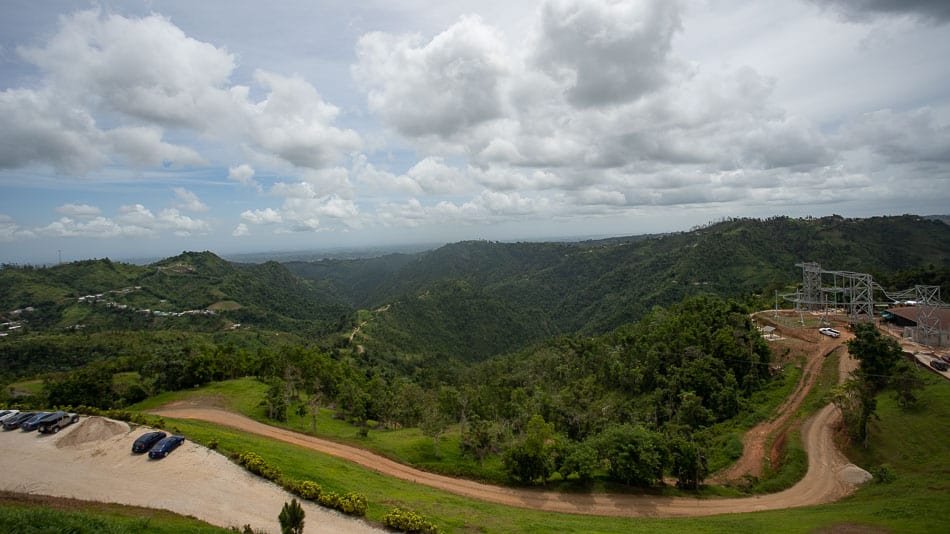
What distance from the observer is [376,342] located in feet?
439

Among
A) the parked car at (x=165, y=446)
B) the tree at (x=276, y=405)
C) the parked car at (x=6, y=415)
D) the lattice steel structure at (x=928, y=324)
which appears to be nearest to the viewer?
the parked car at (x=165, y=446)

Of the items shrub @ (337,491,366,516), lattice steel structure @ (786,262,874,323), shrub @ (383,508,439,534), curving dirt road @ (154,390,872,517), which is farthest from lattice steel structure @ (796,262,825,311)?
shrub @ (337,491,366,516)

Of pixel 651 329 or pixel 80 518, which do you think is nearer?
pixel 80 518

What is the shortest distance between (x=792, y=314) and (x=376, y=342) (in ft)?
360

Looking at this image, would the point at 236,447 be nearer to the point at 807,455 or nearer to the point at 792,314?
the point at 807,455

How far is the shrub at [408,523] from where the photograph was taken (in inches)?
784

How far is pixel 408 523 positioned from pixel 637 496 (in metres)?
19.8

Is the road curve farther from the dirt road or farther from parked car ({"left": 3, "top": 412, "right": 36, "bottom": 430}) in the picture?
parked car ({"left": 3, "top": 412, "right": 36, "bottom": 430})

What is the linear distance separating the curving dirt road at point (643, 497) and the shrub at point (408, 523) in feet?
34.3

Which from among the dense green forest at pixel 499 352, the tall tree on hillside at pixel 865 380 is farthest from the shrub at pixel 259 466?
the tall tree on hillside at pixel 865 380

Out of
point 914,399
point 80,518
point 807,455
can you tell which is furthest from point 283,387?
point 914,399

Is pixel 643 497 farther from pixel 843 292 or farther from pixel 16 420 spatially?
pixel 843 292

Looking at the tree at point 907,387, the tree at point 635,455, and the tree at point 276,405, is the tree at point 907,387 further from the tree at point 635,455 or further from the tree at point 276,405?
the tree at point 276,405

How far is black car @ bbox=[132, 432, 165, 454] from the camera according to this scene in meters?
25.6
